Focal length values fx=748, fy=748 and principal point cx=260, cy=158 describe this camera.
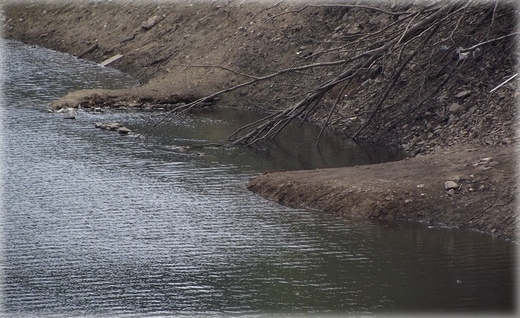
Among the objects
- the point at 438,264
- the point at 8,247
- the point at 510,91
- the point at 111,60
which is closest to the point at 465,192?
the point at 438,264

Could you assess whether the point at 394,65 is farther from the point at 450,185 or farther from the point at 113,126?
the point at 113,126

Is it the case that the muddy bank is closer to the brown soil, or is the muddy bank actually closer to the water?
the brown soil

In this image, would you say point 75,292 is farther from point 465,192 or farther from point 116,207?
point 465,192

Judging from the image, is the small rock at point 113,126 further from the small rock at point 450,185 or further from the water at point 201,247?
the small rock at point 450,185

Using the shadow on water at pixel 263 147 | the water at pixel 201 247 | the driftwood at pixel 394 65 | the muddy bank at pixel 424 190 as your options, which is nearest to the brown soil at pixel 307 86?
the muddy bank at pixel 424 190

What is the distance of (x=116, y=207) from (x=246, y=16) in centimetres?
1228

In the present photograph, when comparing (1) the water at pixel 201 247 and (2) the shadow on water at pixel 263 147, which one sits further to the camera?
(2) the shadow on water at pixel 263 147

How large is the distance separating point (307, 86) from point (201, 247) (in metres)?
9.63

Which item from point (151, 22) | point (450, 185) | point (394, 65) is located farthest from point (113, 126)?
point (151, 22)

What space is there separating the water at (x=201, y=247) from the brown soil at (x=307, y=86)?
0.50 metres

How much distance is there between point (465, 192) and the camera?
34.3 feet

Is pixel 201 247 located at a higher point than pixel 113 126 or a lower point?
lower

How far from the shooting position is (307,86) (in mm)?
18516

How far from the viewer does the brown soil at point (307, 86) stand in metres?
10.6
